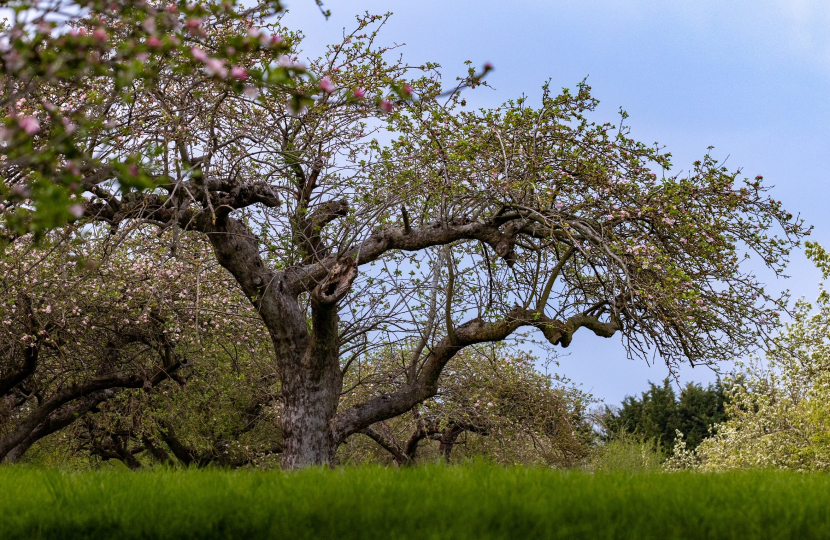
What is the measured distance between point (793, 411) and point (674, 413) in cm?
1967

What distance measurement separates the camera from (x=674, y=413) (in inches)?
1356

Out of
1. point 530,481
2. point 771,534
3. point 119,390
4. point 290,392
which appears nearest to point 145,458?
point 119,390

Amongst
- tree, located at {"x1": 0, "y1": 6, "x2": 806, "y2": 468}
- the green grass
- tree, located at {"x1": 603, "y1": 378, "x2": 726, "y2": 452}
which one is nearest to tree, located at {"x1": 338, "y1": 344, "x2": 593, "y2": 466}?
tree, located at {"x1": 0, "y1": 6, "x2": 806, "y2": 468}

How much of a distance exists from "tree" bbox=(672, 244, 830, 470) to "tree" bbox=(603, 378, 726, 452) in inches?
608

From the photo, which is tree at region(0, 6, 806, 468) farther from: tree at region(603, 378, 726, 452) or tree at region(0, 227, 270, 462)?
tree at region(603, 378, 726, 452)

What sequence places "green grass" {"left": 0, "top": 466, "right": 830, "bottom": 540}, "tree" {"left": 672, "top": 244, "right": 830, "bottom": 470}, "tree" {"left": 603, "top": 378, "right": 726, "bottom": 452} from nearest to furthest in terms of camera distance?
1. "green grass" {"left": 0, "top": 466, "right": 830, "bottom": 540}
2. "tree" {"left": 672, "top": 244, "right": 830, "bottom": 470}
3. "tree" {"left": 603, "top": 378, "right": 726, "bottom": 452}

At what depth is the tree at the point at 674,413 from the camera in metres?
33.2

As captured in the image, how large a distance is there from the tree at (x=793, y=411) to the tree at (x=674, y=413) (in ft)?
50.6

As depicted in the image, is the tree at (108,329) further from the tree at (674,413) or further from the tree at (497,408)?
the tree at (674,413)

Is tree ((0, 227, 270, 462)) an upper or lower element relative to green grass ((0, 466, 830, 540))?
upper

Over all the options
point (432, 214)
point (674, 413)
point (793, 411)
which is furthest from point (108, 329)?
point (674, 413)

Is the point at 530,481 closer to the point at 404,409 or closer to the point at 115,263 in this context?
the point at 404,409

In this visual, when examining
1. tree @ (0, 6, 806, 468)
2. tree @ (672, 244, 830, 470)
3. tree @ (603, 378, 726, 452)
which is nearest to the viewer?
tree @ (0, 6, 806, 468)

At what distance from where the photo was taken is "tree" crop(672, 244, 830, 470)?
14148mm
